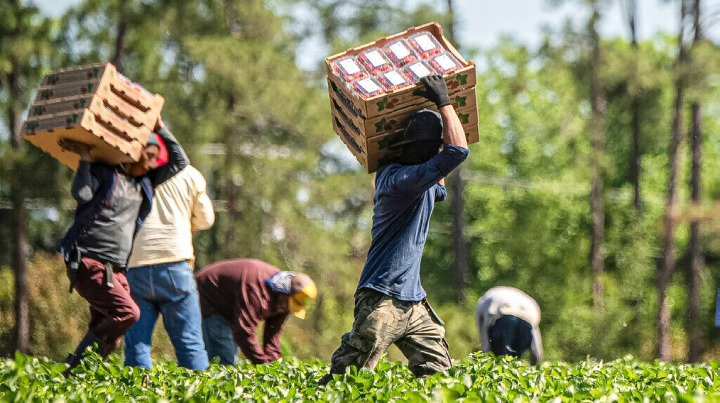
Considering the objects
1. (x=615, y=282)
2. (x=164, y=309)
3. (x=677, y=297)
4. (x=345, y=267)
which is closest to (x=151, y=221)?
(x=164, y=309)

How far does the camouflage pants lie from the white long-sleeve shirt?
2114mm

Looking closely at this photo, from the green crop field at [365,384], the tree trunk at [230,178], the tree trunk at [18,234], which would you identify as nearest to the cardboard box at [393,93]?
the green crop field at [365,384]

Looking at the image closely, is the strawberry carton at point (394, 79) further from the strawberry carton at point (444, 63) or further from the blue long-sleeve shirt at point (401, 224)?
the blue long-sleeve shirt at point (401, 224)

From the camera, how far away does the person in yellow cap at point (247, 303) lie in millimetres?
8727

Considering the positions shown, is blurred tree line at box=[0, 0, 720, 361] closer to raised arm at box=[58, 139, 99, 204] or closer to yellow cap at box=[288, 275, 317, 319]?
yellow cap at box=[288, 275, 317, 319]

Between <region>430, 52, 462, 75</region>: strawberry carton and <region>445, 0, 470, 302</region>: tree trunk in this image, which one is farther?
<region>445, 0, 470, 302</region>: tree trunk

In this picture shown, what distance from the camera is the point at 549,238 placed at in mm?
41594

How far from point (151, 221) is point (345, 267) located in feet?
57.0

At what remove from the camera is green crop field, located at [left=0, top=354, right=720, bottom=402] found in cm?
448

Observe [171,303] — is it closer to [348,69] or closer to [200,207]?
[200,207]

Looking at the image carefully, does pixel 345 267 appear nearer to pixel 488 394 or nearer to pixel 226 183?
pixel 226 183

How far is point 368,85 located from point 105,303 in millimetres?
2286

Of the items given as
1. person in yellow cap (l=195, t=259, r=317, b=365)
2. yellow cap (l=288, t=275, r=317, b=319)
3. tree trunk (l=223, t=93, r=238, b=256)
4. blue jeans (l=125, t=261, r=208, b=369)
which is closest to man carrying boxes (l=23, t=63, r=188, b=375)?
blue jeans (l=125, t=261, r=208, b=369)

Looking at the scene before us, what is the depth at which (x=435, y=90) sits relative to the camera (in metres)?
5.85
